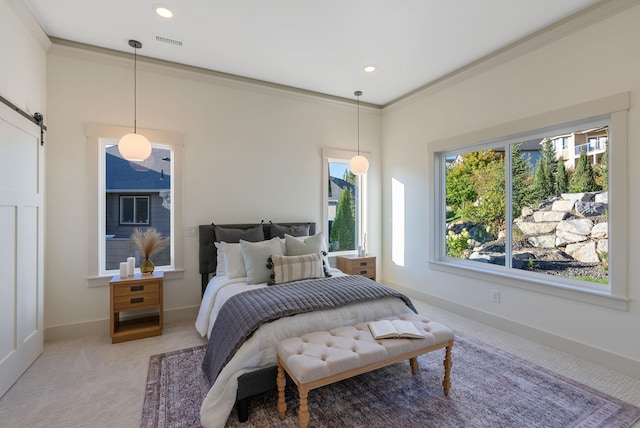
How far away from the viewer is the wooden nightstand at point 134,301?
9.86 feet

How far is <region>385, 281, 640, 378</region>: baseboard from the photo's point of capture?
2484 mm

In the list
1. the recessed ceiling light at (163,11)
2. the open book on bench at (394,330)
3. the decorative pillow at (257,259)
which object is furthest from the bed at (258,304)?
the recessed ceiling light at (163,11)

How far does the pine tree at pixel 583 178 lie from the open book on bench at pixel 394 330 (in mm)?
2227

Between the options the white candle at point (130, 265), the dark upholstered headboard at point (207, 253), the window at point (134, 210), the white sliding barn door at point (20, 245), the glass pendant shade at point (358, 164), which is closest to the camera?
the white sliding barn door at point (20, 245)

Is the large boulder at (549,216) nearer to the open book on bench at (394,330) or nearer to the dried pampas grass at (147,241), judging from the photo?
the open book on bench at (394,330)

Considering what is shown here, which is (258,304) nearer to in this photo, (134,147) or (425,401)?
(425,401)

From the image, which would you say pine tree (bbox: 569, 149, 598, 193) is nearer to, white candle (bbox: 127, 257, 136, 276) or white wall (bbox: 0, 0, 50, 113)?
white candle (bbox: 127, 257, 136, 276)

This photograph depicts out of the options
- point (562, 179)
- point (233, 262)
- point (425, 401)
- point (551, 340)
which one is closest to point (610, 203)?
point (562, 179)

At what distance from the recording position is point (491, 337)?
3186mm

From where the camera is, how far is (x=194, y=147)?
3744 mm

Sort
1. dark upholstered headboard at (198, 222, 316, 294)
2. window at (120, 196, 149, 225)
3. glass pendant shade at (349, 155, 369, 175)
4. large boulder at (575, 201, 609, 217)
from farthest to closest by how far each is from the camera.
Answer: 1. glass pendant shade at (349, 155, 369, 175)
2. dark upholstered headboard at (198, 222, 316, 294)
3. window at (120, 196, 149, 225)
4. large boulder at (575, 201, 609, 217)

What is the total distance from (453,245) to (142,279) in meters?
3.90

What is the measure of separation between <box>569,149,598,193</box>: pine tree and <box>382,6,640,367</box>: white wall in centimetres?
36

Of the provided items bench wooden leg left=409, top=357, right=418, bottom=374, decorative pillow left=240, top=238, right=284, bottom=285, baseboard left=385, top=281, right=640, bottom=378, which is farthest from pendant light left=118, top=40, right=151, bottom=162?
baseboard left=385, top=281, right=640, bottom=378
